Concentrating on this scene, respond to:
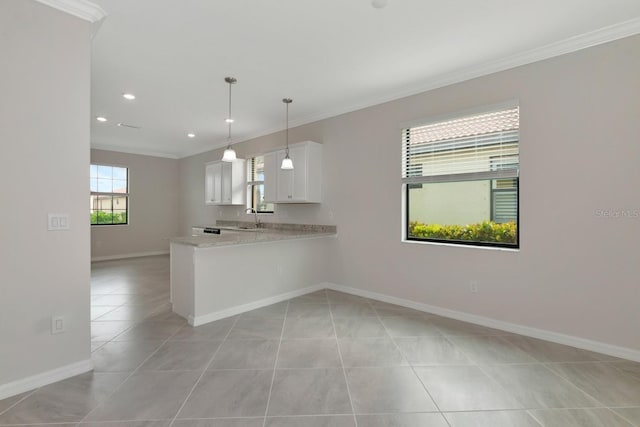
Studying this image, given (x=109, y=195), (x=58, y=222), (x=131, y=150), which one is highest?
(x=131, y=150)

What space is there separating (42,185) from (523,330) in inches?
Result: 169

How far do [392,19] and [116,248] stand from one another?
7947mm

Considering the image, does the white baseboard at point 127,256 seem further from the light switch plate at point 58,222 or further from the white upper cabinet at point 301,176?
the light switch plate at point 58,222

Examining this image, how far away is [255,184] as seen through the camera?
21.2 feet

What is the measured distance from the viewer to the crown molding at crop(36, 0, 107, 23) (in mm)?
2218

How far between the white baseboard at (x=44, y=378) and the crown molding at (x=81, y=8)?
260 cm

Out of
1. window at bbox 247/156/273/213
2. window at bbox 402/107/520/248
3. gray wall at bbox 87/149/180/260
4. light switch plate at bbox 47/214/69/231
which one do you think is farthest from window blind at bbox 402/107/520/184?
gray wall at bbox 87/149/180/260

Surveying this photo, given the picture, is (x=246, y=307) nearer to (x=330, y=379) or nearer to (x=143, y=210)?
(x=330, y=379)

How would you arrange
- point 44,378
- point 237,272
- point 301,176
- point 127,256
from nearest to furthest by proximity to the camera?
point 44,378, point 237,272, point 301,176, point 127,256

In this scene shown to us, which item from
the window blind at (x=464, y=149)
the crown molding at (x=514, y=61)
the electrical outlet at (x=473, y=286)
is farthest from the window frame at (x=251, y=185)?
the electrical outlet at (x=473, y=286)

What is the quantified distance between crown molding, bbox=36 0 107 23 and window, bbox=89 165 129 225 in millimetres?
6079

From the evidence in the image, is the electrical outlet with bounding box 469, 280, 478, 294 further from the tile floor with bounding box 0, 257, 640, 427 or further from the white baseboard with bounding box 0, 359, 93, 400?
the white baseboard with bounding box 0, 359, 93, 400

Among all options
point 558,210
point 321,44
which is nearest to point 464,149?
point 558,210

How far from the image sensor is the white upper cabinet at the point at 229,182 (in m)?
6.50
